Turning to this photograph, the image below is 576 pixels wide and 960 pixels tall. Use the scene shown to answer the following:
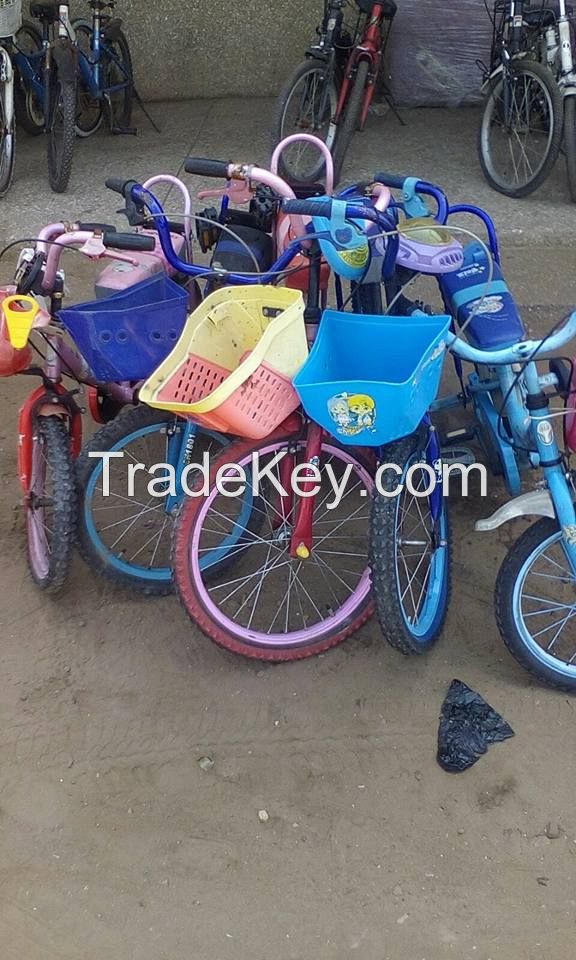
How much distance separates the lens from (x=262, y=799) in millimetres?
2221

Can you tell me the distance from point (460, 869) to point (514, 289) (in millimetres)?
2991

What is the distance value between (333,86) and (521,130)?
1206 mm

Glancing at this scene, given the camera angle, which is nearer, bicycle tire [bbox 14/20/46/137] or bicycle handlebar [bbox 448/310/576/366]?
bicycle handlebar [bbox 448/310/576/366]

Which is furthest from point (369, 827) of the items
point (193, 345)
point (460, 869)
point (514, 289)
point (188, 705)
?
point (514, 289)

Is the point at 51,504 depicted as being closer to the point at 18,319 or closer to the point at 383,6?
the point at 18,319

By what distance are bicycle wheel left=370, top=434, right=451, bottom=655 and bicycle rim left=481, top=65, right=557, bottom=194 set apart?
293cm

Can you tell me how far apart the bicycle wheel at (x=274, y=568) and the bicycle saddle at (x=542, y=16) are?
3319 millimetres

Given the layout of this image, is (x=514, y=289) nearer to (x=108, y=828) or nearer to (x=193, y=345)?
(x=193, y=345)

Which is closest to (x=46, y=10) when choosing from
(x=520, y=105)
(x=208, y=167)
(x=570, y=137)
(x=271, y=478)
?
(x=520, y=105)

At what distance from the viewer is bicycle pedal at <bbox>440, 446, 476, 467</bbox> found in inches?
117

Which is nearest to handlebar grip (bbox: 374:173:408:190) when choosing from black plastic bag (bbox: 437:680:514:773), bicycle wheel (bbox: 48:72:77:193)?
black plastic bag (bbox: 437:680:514:773)

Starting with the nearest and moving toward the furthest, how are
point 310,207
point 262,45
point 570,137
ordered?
point 310,207
point 570,137
point 262,45

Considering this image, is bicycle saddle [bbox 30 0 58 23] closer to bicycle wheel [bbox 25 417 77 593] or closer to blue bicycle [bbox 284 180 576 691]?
blue bicycle [bbox 284 180 576 691]

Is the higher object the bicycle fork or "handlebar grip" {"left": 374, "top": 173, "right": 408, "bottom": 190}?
"handlebar grip" {"left": 374, "top": 173, "right": 408, "bottom": 190}
